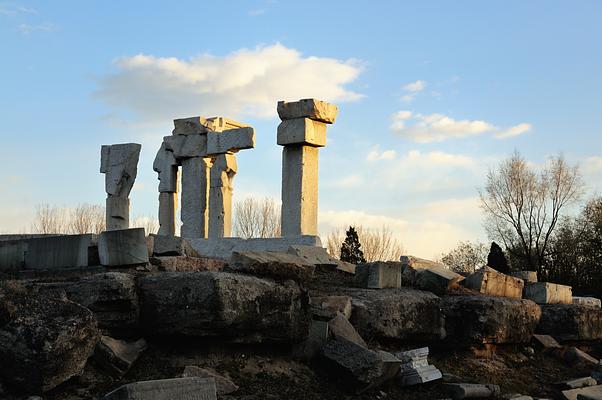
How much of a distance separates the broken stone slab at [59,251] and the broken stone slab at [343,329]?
2747mm

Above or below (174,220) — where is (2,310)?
below

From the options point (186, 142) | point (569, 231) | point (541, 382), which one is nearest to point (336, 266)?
point (541, 382)

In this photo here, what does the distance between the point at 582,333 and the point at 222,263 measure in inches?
231

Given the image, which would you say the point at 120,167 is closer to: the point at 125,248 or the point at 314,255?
the point at 314,255

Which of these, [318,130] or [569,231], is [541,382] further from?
[569,231]

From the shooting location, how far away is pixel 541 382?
9.62 meters

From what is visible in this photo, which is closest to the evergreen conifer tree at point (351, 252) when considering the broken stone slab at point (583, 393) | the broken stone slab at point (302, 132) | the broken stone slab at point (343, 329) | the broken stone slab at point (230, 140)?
the broken stone slab at point (230, 140)

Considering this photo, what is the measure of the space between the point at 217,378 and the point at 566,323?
694cm

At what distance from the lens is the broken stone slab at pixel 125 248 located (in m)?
7.83

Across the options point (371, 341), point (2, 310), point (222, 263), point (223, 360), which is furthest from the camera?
point (222, 263)

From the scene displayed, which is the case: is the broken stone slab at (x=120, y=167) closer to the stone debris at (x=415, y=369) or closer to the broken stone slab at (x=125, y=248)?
the broken stone slab at (x=125, y=248)

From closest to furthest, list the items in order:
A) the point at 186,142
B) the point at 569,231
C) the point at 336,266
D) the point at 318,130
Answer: the point at 336,266 → the point at 318,130 → the point at 186,142 → the point at 569,231

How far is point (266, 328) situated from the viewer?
23.7 feet

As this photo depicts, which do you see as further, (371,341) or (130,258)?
(371,341)
